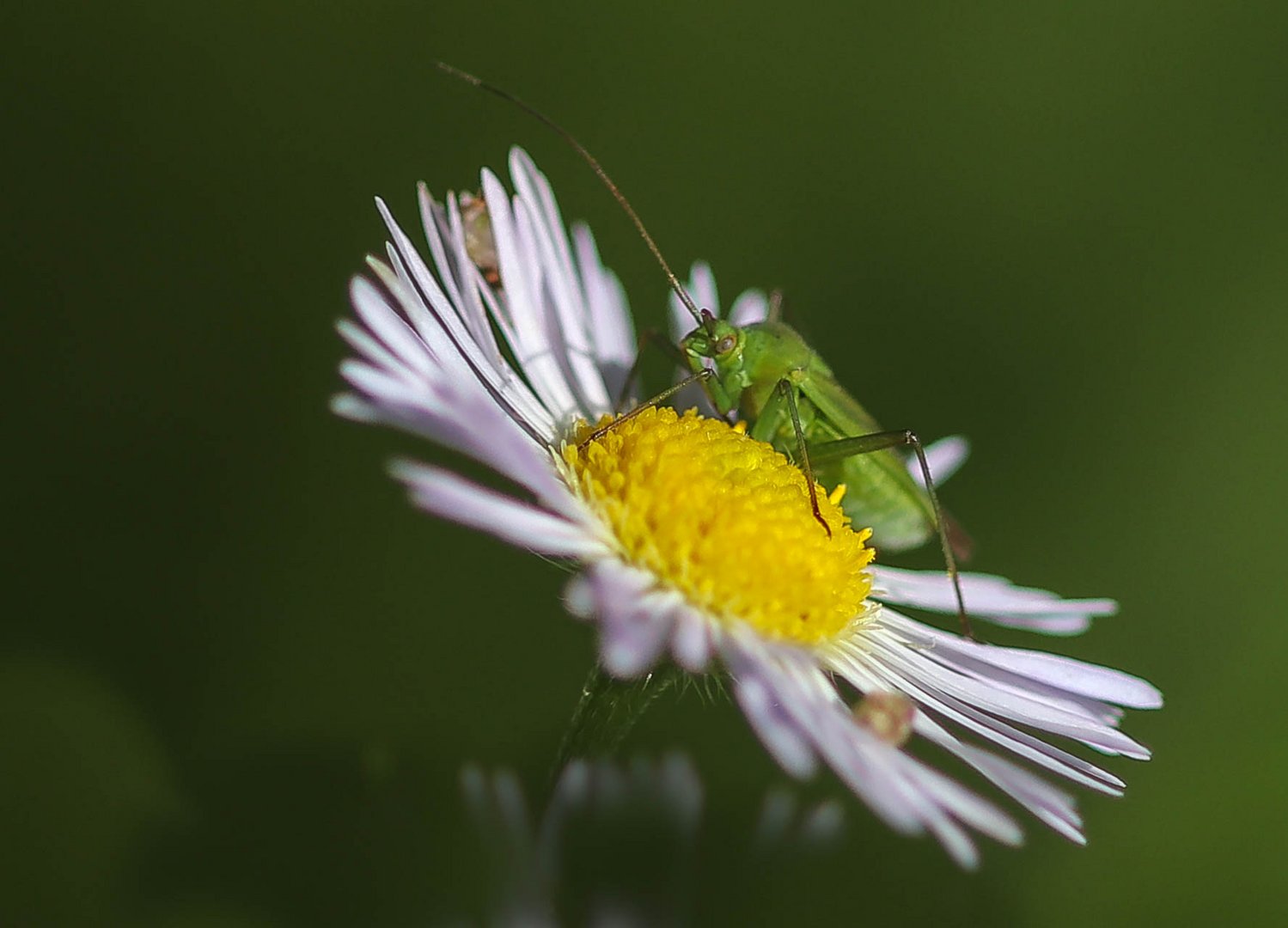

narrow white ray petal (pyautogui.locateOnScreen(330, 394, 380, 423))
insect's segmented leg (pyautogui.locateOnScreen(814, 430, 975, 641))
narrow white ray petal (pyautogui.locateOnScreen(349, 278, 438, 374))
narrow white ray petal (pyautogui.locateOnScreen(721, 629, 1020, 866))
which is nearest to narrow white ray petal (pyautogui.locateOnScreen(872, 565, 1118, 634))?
insect's segmented leg (pyautogui.locateOnScreen(814, 430, 975, 641))

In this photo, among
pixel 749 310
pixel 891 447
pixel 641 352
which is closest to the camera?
pixel 891 447

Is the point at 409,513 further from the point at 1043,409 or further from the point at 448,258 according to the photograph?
the point at 1043,409

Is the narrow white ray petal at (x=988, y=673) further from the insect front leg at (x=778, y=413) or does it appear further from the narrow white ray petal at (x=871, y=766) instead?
the narrow white ray petal at (x=871, y=766)

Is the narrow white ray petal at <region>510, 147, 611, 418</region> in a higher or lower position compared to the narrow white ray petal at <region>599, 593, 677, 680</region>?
higher

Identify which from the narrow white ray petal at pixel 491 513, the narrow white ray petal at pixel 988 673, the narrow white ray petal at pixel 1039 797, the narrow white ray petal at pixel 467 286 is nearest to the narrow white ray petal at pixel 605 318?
the narrow white ray petal at pixel 467 286

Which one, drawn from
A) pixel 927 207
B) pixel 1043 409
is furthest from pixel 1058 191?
pixel 1043 409

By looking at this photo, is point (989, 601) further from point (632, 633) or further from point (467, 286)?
point (632, 633)

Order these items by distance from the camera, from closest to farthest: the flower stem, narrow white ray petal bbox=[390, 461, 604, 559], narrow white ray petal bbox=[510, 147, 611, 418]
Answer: narrow white ray petal bbox=[390, 461, 604, 559] < the flower stem < narrow white ray petal bbox=[510, 147, 611, 418]

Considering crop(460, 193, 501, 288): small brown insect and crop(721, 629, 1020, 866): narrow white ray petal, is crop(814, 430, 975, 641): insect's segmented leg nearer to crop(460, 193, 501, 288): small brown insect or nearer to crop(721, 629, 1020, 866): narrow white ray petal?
crop(721, 629, 1020, 866): narrow white ray petal

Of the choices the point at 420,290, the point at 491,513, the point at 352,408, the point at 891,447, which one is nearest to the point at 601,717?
the point at 491,513
